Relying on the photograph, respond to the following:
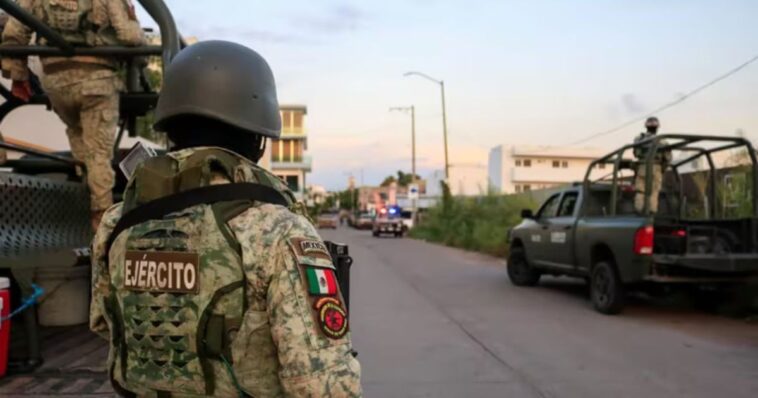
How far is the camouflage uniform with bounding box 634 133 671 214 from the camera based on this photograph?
912 cm

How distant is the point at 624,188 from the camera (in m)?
9.81

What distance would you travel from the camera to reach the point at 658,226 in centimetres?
823

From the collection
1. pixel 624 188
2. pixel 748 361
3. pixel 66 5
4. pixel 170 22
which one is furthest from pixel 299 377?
pixel 624 188

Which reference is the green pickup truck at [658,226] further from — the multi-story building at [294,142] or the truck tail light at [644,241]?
the multi-story building at [294,142]

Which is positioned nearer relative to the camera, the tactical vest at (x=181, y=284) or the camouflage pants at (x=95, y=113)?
the tactical vest at (x=181, y=284)

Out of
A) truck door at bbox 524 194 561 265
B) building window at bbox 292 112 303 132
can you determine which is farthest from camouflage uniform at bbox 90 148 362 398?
building window at bbox 292 112 303 132

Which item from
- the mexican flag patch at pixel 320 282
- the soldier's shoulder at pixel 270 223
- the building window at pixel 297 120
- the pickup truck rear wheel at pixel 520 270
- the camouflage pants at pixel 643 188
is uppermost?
the building window at pixel 297 120

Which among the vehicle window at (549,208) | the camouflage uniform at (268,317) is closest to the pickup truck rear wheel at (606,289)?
the vehicle window at (549,208)

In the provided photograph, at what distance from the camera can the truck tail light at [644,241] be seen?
8016mm

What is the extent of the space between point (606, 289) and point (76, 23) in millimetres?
6973

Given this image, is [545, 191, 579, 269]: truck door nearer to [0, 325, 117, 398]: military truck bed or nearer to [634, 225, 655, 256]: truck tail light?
[634, 225, 655, 256]: truck tail light

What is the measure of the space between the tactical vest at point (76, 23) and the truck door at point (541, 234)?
797 centimetres

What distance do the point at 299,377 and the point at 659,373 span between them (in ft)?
16.5

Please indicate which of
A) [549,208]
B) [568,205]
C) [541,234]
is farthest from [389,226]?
[568,205]
